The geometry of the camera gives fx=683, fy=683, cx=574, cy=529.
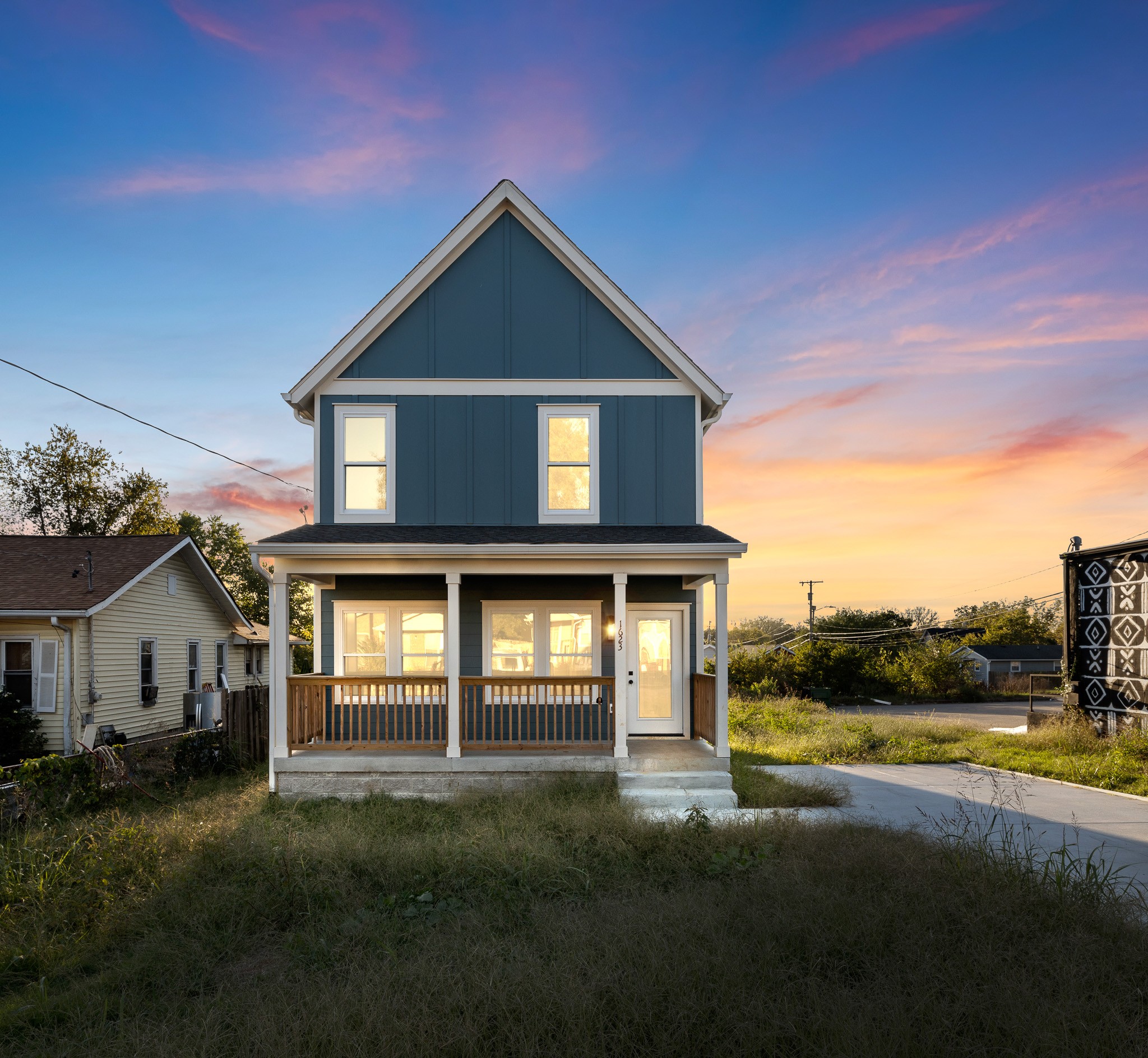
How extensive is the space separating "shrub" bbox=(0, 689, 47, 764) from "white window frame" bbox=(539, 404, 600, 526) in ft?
40.2

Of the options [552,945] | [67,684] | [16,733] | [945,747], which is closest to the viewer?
[552,945]

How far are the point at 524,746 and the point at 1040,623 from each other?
196ft

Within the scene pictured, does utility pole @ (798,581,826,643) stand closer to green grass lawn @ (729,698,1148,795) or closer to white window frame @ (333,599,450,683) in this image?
green grass lawn @ (729,698,1148,795)

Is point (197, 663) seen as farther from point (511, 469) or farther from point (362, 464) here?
point (511, 469)

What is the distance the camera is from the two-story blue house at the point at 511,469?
1169 centimetres

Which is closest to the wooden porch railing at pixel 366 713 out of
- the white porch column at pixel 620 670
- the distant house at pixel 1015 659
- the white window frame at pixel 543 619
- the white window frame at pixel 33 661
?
the white window frame at pixel 543 619

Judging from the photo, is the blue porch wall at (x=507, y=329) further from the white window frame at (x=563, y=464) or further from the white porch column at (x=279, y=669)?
the white porch column at (x=279, y=669)

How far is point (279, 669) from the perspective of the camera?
32.5ft

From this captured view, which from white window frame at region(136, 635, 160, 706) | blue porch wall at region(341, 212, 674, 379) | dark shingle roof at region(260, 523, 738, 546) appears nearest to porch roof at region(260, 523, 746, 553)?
dark shingle roof at region(260, 523, 738, 546)

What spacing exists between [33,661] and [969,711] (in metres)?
32.1

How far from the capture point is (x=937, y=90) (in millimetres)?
11797

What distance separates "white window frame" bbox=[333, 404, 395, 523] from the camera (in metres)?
11.9

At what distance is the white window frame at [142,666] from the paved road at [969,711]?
72.0 ft

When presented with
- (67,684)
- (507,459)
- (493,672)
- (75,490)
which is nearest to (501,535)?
(507,459)
